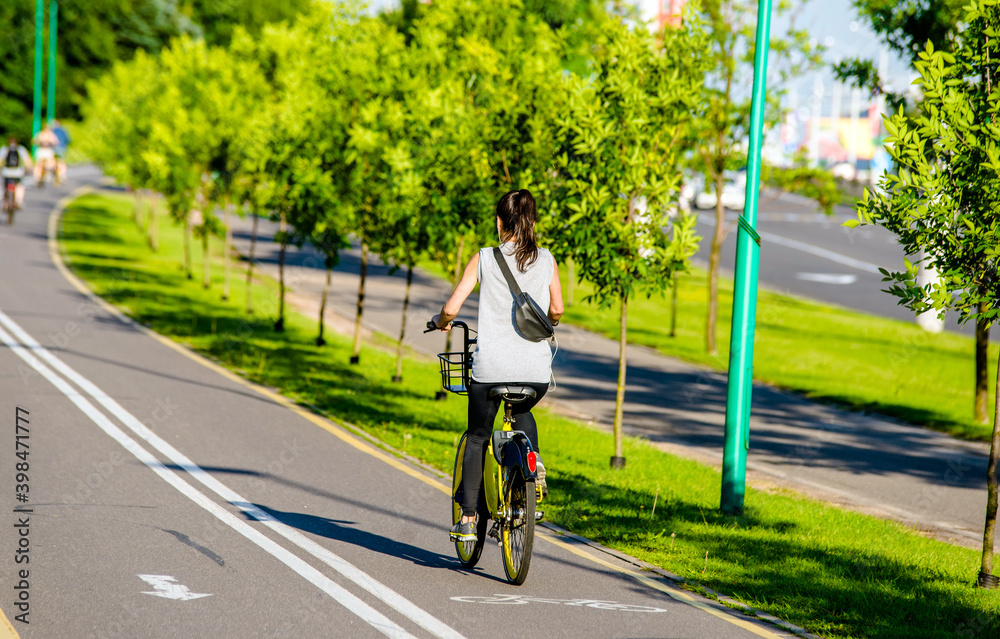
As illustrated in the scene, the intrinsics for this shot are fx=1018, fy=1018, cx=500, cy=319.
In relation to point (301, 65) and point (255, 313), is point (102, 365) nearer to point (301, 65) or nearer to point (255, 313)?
point (301, 65)

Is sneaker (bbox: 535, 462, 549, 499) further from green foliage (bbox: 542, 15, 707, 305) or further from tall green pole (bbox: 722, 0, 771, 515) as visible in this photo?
green foliage (bbox: 542, 15, 707, 305)

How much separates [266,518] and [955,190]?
5108 mm

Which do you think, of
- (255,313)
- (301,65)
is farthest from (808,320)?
(301,65)

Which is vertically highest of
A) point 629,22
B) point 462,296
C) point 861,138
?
point 861,138

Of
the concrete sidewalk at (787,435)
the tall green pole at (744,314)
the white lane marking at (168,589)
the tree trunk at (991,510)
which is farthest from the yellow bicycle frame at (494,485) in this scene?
the concrete sidewalk at (787,435)

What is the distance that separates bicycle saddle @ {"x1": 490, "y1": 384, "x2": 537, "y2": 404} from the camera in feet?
18.5

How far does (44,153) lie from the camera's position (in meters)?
42.5

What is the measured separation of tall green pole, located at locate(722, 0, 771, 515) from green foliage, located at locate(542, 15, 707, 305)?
1369 mm

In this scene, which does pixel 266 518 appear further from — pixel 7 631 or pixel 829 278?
pixel 829 278

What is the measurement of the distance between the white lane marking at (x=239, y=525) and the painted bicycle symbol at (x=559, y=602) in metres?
0.58

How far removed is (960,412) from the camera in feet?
49.6

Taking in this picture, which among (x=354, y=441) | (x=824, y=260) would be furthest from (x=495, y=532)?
(x=824, y=260)

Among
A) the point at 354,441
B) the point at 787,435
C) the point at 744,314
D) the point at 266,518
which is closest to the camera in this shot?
the point at 266,518

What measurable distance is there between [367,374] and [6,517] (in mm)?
7869
